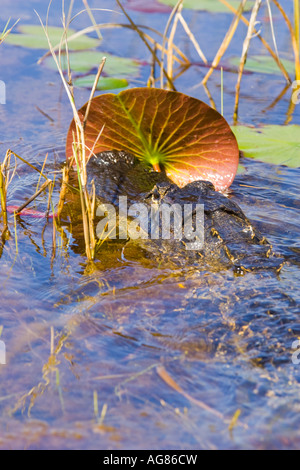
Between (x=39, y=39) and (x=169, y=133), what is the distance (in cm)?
303

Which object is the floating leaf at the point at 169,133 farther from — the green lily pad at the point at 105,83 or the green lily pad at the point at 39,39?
the green lily pad at the point at 39,39

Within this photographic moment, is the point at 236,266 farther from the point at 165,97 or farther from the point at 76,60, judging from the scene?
the point at 76,60

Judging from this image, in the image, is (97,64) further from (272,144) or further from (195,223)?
(195,223)

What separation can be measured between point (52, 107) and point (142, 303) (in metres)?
2.65

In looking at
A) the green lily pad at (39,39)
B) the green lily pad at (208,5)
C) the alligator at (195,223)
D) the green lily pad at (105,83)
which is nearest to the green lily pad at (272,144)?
the alligator at (195,223)

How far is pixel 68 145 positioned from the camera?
3.10m

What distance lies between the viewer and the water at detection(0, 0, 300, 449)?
1586 millimetres

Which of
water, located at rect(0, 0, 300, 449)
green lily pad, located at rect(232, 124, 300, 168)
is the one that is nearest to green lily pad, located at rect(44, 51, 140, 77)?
green lily pad, located at rect(232, 124, 300, 168)

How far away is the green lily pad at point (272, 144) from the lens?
330 cm

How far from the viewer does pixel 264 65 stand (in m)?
5.08

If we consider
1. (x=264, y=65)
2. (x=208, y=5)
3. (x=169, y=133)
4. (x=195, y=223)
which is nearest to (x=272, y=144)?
(x=169, y=133)

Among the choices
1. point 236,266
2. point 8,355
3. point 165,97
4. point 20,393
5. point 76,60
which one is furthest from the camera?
point 76,60

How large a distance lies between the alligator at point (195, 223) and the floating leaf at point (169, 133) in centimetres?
10
